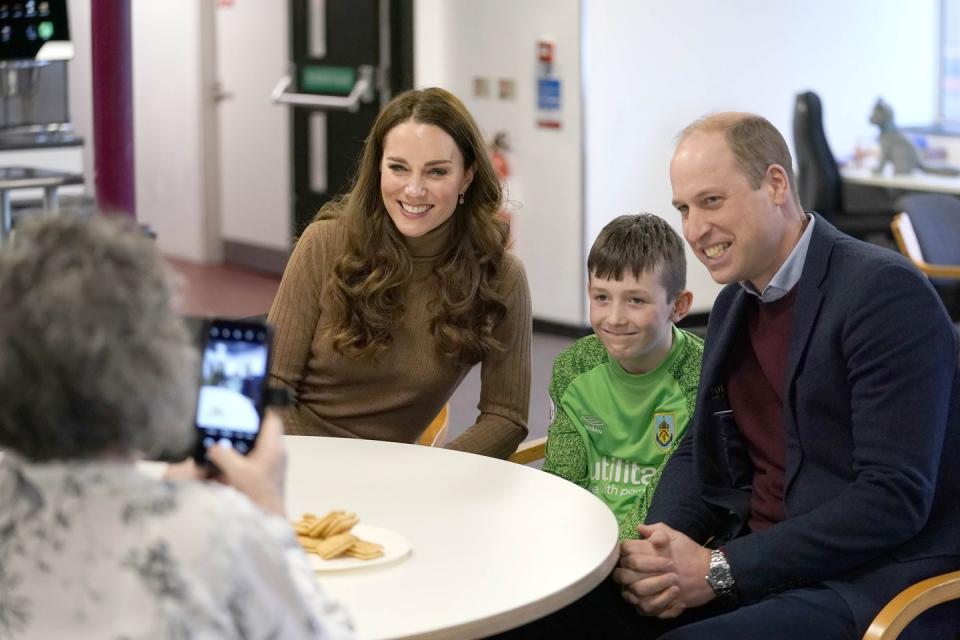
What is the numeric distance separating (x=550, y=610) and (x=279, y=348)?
1.20 m

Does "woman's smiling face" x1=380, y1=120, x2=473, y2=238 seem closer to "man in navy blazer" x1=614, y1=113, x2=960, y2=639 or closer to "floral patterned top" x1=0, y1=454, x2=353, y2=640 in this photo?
"man in navy blazer" x1=614, y1=113, x2=960, y2=639

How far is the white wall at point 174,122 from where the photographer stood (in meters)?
8.87

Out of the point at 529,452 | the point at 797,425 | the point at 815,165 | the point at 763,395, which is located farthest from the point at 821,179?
the point at 797,425

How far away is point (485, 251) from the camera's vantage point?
114 inches

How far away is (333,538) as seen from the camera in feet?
6.28

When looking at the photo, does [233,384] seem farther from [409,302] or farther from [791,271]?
[409,302]

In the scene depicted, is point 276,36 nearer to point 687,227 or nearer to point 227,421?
point 687,227

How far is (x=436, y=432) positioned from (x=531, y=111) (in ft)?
12.7

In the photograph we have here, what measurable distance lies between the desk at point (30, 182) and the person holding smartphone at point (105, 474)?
4338 mm

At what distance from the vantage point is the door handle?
24.8ft

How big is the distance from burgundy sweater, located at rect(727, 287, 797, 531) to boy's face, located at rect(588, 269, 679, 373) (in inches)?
12.0

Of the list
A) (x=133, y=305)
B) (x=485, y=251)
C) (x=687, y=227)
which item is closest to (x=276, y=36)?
(x=485, y=251)

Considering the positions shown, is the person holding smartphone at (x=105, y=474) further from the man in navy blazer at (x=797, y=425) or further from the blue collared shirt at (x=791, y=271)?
the blue collared shirt at (x=791, y=271)

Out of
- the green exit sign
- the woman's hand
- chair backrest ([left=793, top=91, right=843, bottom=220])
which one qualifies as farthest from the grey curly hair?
the green exit sign
